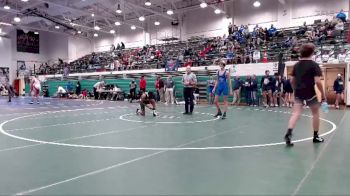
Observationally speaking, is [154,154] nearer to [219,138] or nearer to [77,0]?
[219,138]

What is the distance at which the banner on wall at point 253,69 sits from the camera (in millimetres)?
20487

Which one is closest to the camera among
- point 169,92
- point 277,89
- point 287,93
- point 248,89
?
point 287,93

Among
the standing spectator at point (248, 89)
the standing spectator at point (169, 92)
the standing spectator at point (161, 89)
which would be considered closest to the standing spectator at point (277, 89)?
the standing spectator at point (248, 89)

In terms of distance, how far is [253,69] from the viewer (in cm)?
2127

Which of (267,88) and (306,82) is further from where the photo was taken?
(267,88)

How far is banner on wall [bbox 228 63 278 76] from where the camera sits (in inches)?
807

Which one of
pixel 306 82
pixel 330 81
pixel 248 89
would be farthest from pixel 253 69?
pixel 306 82

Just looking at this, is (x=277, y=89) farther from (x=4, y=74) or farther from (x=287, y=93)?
(x=4, y=74)

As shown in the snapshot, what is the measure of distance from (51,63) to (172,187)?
47133mm

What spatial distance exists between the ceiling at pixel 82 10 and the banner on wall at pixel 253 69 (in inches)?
382

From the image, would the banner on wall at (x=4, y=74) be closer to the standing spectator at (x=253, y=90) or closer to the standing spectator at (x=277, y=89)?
the standing spectator at (x=253, y=90)

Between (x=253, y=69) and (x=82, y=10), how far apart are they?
791 inches

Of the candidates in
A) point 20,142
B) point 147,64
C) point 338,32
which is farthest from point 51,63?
point 20,142

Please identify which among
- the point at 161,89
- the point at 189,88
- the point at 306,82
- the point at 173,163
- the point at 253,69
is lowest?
the point at 173,163
